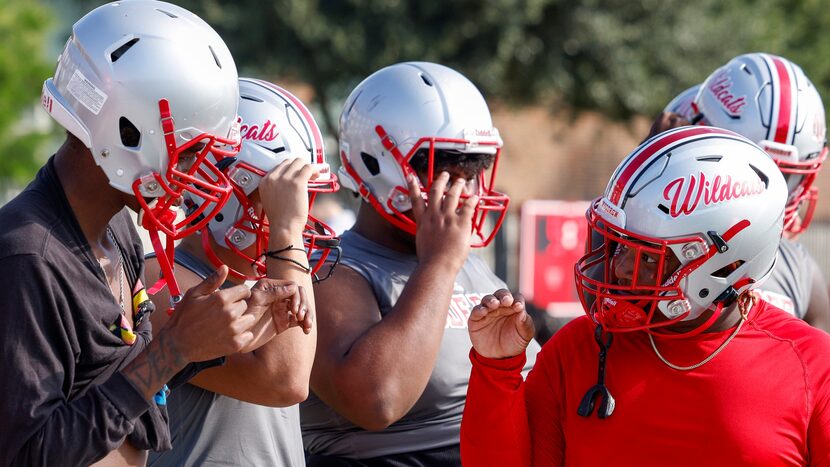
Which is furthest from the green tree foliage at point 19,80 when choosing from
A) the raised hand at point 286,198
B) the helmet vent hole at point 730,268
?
the helmet vent hole at point 730,268

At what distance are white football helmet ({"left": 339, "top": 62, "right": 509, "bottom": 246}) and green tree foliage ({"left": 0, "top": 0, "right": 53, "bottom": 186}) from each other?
788 inches

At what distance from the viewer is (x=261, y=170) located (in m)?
3.23

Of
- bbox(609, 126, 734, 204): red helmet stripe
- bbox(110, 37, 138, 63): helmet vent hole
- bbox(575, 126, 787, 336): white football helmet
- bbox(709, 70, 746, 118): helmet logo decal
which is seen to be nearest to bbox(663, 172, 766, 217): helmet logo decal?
bbox(575, 126, 787, 336): white football helmet

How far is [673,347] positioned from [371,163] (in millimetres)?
1375

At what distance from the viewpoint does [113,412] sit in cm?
226

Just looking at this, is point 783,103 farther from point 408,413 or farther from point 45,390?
point 45,390

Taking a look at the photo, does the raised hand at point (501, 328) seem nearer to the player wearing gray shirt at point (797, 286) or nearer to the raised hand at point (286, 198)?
the raised hand at point (286, 198)

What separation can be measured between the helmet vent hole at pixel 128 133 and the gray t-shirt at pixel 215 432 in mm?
784

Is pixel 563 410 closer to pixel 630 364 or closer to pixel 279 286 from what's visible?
pixel 630 364

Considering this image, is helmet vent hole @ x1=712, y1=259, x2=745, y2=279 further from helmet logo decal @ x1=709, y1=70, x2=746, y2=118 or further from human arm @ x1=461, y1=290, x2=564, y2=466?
helmet logo decal @ x1=709, y1=70, x2=746, y2=118

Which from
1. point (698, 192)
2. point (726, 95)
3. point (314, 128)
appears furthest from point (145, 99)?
point (726, 95)

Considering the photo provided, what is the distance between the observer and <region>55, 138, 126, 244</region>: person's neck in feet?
8.29

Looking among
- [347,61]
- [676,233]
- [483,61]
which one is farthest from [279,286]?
[483,61]

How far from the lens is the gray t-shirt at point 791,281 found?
4.27 m
